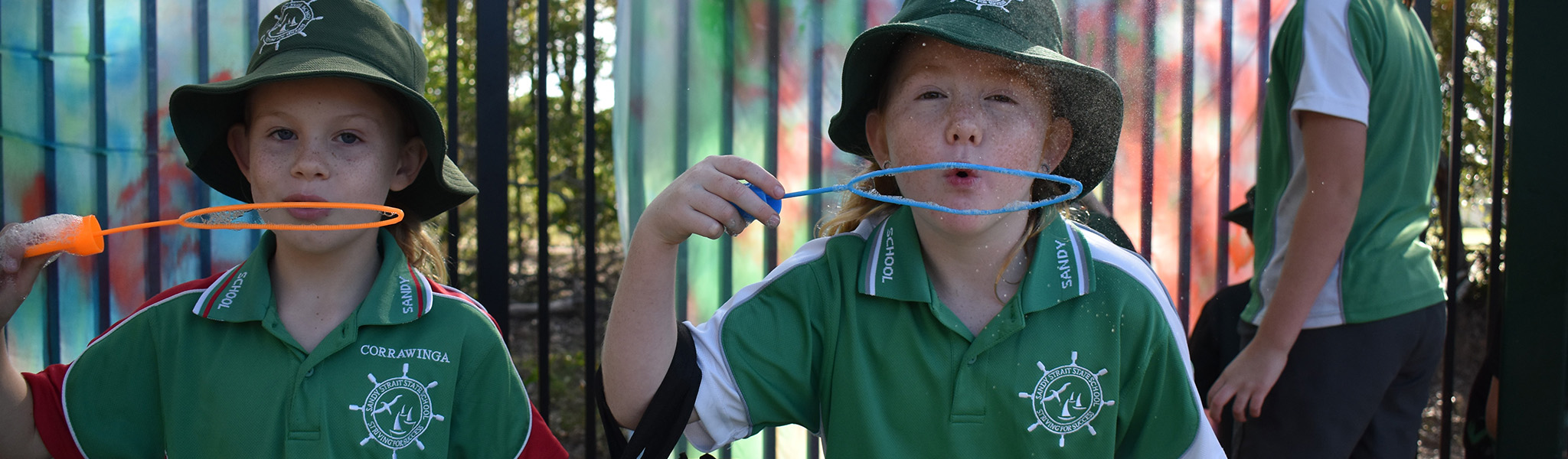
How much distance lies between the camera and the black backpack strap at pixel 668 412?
4.77ft

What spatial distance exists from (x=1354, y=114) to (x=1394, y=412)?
0.73 meters

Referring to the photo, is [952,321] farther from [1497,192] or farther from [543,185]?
[1497,192]

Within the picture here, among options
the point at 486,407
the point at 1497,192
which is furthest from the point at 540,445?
the point at 1497,192

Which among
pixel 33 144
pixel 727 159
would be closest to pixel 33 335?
pixel 33 144

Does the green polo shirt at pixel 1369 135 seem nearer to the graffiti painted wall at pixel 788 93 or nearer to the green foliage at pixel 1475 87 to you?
the graffiti painted wall at pixel 788 93

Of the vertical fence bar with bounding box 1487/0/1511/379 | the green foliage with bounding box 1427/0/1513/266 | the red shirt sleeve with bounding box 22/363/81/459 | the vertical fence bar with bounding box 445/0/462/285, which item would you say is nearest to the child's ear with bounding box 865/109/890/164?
the vertical fence bar with bounding box 445/0/462/285

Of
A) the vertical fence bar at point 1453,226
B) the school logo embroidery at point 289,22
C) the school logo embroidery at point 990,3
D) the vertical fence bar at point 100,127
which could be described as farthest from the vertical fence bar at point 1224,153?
the vertical fence bar at point 100,127

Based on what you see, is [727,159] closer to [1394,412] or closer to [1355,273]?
[1355,273]

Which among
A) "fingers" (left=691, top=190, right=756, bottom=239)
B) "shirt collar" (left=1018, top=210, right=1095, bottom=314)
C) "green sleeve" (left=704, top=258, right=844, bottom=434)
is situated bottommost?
"green sleeve" (left=704, top=258, right=844, bottom=434)

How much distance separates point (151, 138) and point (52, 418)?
3.31 feet

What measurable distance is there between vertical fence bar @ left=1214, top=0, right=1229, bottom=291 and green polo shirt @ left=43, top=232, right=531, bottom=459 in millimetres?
2069

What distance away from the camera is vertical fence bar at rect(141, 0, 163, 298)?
2.37m

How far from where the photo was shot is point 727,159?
1.40 meters

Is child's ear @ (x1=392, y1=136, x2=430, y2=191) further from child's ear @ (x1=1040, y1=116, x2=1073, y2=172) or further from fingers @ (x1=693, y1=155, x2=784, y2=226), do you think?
child's ear @ (x1=1040, y1=116, x2=1073, y2=172)
